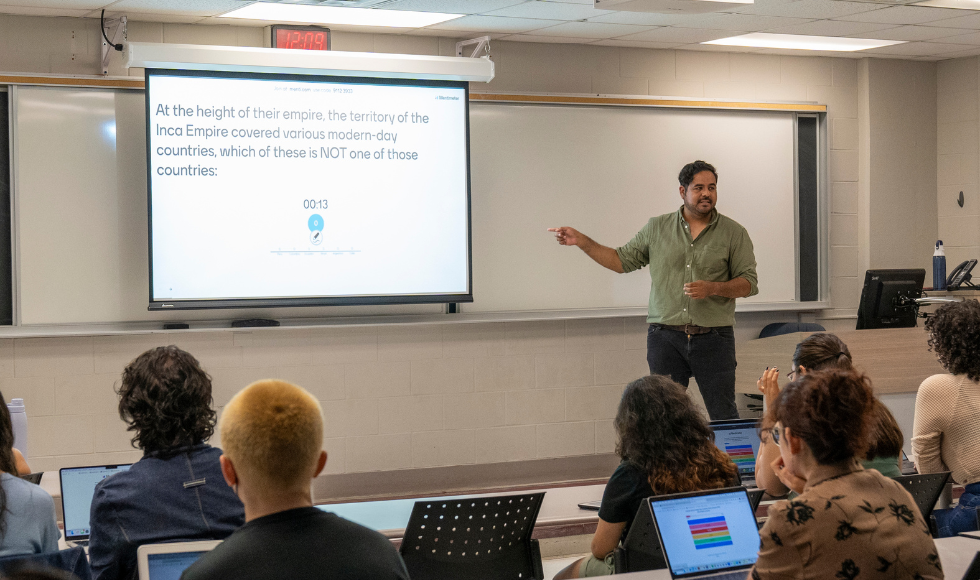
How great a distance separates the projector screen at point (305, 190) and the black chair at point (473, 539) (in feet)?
9.79

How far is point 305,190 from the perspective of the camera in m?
5.09

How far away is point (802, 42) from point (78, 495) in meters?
5.10

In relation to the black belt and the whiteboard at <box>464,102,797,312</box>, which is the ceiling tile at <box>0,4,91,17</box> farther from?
the black belt

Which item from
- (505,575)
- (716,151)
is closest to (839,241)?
(716,151)

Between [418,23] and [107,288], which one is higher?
[418,23]

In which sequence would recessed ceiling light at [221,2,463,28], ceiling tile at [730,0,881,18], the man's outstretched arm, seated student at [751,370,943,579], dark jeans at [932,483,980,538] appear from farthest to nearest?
ceiling tile at [730,0,881,18], recessed ceiling light at [221,2,463,28], the man's outstretched arm, dark jeans at [932,483,980,538], seated student at [751,370,943,579]

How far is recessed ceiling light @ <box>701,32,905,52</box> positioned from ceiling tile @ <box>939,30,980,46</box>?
27 cm

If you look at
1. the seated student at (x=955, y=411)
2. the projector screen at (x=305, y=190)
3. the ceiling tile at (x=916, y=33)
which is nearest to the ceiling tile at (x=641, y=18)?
the projector screen at (x=305, y=190)

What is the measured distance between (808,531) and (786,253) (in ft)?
16.3

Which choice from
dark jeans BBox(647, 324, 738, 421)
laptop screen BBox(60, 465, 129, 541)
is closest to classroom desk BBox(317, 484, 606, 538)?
laptop screen BBox(60, 465, 129, 541)

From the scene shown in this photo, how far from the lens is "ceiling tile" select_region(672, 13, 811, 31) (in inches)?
205

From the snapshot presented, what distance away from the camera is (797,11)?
512 cm

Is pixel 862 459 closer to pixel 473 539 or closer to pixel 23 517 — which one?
pixel 473 539

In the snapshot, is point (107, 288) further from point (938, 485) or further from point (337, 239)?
point (938, 485)
